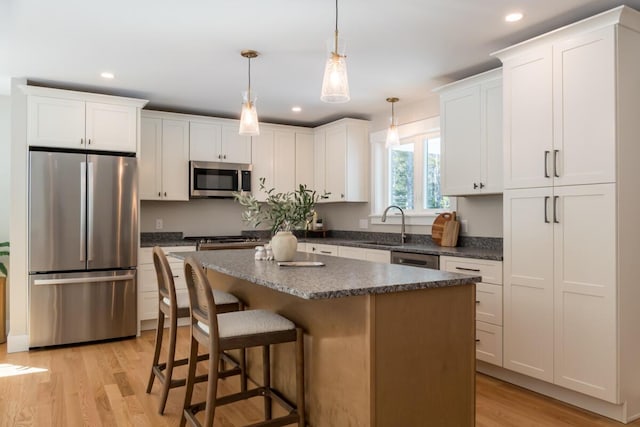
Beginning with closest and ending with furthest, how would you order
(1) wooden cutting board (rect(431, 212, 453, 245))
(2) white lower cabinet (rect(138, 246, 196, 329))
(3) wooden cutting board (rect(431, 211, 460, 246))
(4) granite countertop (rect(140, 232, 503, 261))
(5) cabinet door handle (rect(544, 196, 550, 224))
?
(5) cabinet door handle (rect(544, 196, 550, 224)), (4) granite countertop (rect(140, 232, 503, 261)), (3) wooden cutting board (rect(431, 211, 460, 246)), (1) wooden cutting board (rect(431, 212, 453, 245)), (2) white lower cabinet (rect(138, 246, 196, 329))

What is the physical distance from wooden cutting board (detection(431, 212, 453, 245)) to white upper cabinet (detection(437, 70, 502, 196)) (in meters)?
0.33

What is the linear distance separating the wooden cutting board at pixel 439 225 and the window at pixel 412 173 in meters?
0.14

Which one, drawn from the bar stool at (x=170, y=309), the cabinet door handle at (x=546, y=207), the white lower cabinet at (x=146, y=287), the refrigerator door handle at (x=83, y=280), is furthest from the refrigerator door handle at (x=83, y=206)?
the cabinet door handle at (x=546, y=207)

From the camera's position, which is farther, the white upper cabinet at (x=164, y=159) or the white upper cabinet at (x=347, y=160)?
the white upper cabinet at (x=347, y=160)

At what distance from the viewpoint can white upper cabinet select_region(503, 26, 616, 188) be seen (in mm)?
2664

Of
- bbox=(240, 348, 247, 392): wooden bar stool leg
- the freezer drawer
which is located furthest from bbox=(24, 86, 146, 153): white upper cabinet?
bbox=(240, 348, 247, 392): wooden bar stool leg

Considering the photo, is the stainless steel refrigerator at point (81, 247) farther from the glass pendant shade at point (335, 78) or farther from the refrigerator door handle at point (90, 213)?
the glass pendant shade at point (335, 78)

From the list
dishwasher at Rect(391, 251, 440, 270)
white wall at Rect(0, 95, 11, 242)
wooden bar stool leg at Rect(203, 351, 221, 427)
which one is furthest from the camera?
white wall at Rect(0, 95, 11, 242)

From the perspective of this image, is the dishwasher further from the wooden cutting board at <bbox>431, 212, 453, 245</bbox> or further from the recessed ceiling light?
the recessed ceiling light

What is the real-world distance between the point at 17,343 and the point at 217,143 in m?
2.76

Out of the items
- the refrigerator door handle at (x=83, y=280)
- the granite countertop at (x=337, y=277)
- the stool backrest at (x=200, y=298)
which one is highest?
the granite countertop at (x=337, y=277)

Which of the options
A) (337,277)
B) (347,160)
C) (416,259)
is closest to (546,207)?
(416,259)

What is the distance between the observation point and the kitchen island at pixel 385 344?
1.84 meters

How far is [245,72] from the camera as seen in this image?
389 centimetres
